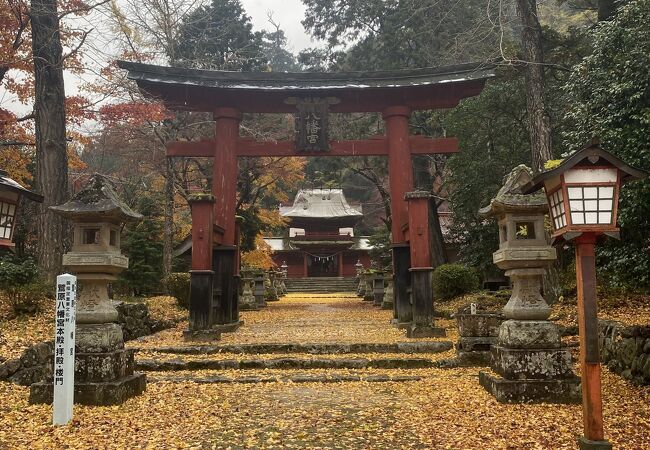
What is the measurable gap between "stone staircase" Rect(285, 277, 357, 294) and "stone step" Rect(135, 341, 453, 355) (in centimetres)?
2435

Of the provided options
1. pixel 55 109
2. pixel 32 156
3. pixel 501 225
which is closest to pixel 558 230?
pixel 501 225

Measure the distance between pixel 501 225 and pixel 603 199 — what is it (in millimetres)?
2069

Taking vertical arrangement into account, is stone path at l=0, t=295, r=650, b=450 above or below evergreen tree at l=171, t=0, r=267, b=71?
below

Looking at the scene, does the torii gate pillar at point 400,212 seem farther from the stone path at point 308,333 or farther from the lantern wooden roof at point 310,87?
the lantern wooden roof at point 310,87

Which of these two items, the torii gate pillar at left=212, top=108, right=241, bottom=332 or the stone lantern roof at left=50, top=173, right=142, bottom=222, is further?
the torii gate pillar at left=212, top=108, right=241, bottom=332

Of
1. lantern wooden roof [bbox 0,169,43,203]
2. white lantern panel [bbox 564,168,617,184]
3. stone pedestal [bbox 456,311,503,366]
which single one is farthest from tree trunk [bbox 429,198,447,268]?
lantern wooden roof [bbox 0,169,43,203]

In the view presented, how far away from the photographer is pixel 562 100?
1565cm

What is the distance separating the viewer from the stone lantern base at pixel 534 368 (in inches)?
212

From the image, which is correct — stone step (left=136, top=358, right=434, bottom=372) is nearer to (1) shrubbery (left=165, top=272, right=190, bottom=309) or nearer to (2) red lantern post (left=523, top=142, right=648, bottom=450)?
(2) red lantern post (left=523, top=142, right=648, bottom=450)

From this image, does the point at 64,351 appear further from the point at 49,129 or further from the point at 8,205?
the point at 49,129

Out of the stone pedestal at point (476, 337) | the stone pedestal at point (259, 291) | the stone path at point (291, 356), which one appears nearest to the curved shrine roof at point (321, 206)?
the stone pedestal at point (259, 291)

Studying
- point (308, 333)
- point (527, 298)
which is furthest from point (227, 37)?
point (527, 298)

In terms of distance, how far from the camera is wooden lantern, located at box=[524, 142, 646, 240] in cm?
405

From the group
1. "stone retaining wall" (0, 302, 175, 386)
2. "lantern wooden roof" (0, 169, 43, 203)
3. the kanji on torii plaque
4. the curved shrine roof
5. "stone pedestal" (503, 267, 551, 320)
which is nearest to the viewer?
"lantern wooden roof" (0, 169, 43, 203)
